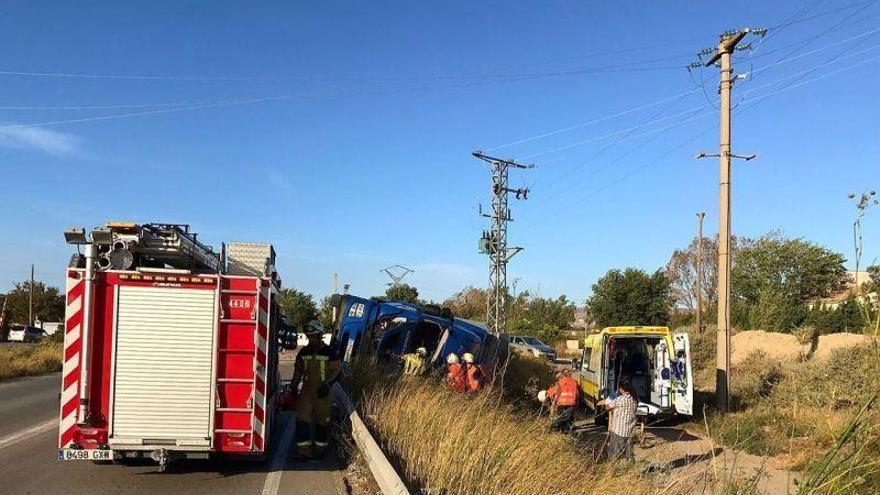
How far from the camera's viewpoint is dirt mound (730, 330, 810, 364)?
22.1 metres

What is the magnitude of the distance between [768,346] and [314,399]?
19.3m

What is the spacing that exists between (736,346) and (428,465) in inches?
847

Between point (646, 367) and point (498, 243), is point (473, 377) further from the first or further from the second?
point (498, 243)

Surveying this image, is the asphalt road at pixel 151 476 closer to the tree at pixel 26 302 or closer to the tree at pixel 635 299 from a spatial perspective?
the tree at pixel 635 299

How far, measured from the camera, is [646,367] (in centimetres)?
1650

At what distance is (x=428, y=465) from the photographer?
6.87 meters

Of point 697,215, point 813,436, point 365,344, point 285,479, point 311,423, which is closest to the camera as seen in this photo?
point 813,436

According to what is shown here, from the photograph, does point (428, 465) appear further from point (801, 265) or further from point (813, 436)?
point (801, 265)

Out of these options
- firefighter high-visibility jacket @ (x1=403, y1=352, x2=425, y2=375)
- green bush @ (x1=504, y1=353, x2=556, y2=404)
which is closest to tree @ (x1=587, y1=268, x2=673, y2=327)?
green bush @ (x1=504, y1=353, x2=556, y2=404)

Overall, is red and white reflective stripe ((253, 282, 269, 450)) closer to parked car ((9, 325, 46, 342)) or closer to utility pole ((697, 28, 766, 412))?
utility pole ((697, 28, 766, 412))

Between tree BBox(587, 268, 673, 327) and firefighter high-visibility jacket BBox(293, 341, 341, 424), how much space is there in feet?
147

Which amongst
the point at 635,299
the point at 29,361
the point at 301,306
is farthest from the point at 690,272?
the point at 29,361

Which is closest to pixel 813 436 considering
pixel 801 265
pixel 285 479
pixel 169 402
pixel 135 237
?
pixel 285 479

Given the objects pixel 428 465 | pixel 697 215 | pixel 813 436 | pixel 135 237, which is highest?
pixel 697 215
